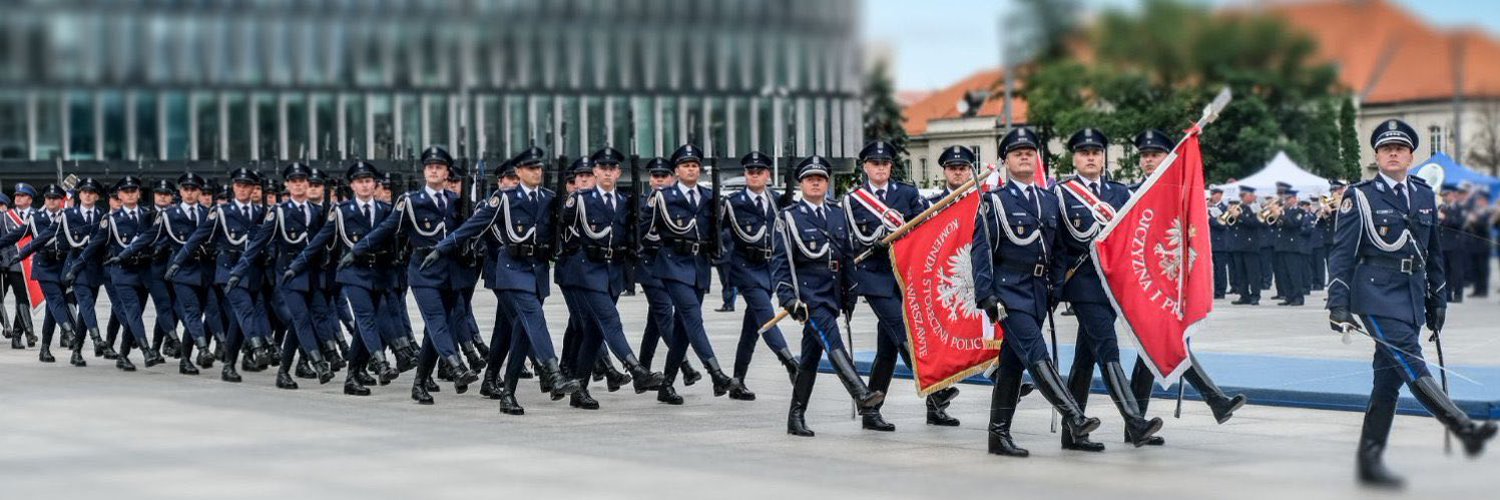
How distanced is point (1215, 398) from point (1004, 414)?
3.44 feet

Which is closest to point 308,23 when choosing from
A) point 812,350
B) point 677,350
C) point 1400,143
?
point 677,350

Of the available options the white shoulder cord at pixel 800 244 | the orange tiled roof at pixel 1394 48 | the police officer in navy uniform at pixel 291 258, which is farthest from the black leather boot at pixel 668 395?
the orange tiled roof at pixel 1394 48

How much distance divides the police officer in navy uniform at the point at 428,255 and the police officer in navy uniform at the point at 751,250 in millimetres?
1776

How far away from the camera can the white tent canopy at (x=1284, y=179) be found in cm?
1859

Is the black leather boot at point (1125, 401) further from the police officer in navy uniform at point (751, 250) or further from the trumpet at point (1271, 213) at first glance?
the trumpet at point (1271, 213)

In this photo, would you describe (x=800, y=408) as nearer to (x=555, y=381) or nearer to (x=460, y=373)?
(x=555, y=381)

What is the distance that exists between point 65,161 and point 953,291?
4487 centimetres

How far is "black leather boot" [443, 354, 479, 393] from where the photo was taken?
14078 millimetres

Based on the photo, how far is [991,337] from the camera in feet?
38.5

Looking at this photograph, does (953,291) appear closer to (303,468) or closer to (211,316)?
(303,468)

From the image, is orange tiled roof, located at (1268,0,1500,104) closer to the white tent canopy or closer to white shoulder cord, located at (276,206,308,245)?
the white tent canopy

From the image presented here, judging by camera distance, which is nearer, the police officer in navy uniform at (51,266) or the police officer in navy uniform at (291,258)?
the police officer in navy uniform at (291,258)

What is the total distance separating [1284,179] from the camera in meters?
21.3

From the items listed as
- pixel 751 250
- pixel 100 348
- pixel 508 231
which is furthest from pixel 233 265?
pixel 751 250
